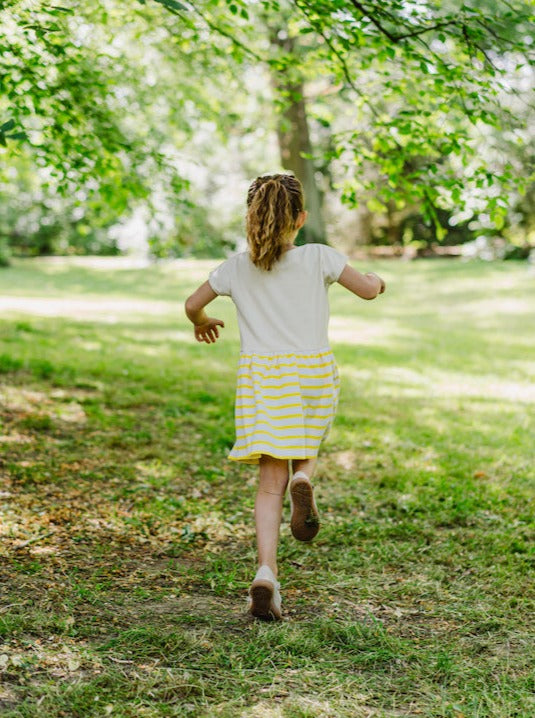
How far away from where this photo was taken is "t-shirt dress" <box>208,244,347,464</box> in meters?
3.44

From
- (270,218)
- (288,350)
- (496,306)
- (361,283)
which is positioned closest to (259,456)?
(288,350)

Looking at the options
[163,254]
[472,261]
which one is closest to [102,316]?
[163,254]

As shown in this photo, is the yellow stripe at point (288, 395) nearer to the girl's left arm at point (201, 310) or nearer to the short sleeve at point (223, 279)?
the girl's left arm at point (201, 310)

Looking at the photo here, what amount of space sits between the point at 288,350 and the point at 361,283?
0.43 m

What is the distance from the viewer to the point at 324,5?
477 centimetres

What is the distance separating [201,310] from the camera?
3672 mm

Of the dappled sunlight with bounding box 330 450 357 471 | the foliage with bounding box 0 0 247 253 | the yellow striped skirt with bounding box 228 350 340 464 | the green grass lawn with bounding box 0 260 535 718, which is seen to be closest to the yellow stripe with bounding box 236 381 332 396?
the yellow striped skirt with bounding box 228 350 340 464

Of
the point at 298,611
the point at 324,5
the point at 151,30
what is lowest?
the point at 298,611

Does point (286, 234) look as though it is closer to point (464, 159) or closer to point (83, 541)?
point (83, 541)

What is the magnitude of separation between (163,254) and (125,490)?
403cm

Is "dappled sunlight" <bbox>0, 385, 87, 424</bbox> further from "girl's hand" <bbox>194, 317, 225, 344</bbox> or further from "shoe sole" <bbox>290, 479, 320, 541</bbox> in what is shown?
"shoe sole" <bbox>290, 479, 320, 541</bbox>

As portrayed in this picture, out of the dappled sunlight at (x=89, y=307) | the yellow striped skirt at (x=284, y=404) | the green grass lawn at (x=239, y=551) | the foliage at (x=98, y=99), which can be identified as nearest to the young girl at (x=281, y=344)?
the yellow striped skirt at (x=284, y=404)

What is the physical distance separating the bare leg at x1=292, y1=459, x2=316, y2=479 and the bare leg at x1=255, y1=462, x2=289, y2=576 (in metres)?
0.05

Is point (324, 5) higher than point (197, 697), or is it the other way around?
point (324, 5)
